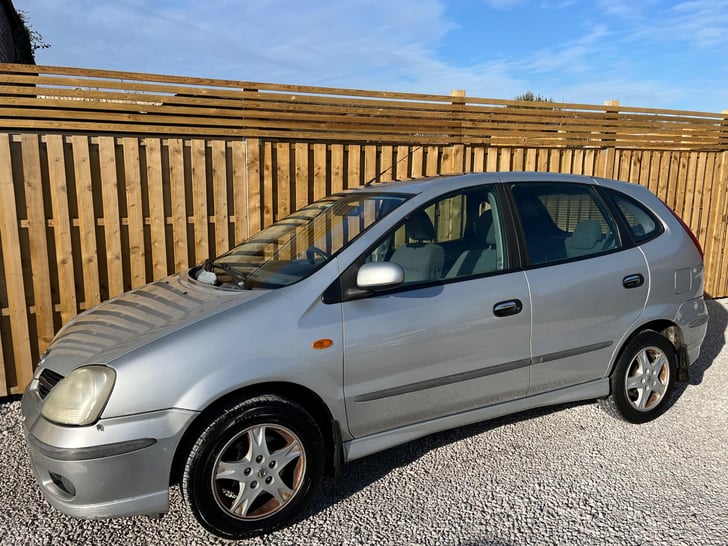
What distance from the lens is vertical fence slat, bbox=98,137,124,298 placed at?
4.51 metres

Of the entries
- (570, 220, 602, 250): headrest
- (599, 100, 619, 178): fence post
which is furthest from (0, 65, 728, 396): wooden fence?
(570, 220, 602, 250): headrest

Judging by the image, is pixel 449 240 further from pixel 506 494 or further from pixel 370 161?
pixel 370 161

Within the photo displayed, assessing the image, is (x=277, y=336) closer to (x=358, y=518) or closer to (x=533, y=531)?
(x=358, y=518)

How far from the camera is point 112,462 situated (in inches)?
91.4

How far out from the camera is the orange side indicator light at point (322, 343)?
267cm

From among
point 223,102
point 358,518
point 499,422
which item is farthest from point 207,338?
point 223,102

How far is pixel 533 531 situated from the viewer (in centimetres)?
271

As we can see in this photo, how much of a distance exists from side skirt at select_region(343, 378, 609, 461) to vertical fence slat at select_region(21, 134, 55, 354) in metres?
3.02

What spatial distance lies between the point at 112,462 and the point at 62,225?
2797 mm

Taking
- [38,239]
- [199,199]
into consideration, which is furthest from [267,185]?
[38,239]

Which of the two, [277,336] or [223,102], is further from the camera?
[223,102]

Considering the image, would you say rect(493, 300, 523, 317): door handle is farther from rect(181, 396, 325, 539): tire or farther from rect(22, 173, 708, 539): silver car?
rect(181, 396, 325, 539): tire

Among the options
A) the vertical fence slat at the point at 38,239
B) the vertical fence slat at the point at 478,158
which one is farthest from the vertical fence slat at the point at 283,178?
the vertical fence slat at the point at 478,158

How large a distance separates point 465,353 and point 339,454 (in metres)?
0.87
